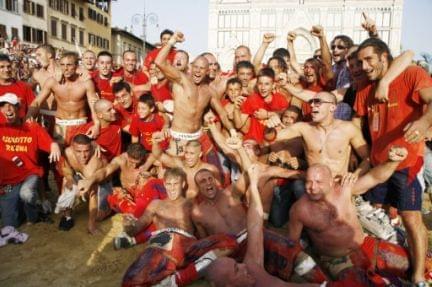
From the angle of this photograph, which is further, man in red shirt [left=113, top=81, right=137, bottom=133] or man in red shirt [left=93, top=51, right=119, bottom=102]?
man in red shirt [left=93, top=51, right=119, bottom=102]

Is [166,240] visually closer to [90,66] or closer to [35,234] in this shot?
[35,234]

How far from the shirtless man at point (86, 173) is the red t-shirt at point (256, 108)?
232 cm

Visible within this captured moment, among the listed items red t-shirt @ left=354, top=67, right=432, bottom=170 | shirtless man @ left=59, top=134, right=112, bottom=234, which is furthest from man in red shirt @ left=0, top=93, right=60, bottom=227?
red t-shirt @ left=354, top=67, right=432, bottom=170

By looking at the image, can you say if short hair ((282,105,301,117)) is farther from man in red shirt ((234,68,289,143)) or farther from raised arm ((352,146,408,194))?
raised arm ((352,146,408,194))

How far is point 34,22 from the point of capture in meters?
30.2

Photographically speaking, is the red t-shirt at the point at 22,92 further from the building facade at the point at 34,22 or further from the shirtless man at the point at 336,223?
the building facade at the point at 34,22

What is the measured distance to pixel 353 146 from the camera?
14.1ft

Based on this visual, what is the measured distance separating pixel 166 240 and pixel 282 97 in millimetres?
3157

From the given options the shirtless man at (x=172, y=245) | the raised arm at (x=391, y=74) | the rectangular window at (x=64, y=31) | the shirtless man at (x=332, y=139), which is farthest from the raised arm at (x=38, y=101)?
the rectangular window at (x=64, y=31)

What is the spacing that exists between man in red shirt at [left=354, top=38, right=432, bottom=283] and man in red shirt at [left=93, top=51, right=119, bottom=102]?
16.4 feet

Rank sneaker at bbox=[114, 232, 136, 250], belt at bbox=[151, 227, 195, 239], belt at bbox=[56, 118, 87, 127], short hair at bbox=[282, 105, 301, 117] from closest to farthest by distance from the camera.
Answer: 1. belt at bbox=[151, 227, 195, 239]
2. sneaker at bbox=[114, 232, 136, 250]
3. short hair at bbox=[282, 105, 301, 117]
4. belt at bbox=[56, 118, 87, 127]

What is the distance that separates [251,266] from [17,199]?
3.55 meters

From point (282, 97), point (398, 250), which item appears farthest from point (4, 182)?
point (398, 250)

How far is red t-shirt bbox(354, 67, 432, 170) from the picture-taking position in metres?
3.43
